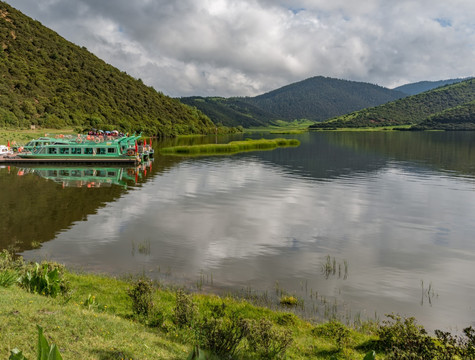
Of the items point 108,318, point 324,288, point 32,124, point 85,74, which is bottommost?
point 324,288

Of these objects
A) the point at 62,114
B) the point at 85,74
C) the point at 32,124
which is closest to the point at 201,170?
the point at 32,124

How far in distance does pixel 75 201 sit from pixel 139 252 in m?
20.8

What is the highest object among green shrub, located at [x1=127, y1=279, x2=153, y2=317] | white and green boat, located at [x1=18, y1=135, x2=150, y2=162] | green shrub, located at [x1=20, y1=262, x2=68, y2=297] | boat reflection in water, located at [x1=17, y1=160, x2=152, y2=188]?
white and green boat, located at [x1=18, y1=135, x2=150, y2=162]

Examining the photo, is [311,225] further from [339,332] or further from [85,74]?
[85,74]

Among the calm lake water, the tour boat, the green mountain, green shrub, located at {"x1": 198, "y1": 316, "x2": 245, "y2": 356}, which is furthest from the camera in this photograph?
the green mountain

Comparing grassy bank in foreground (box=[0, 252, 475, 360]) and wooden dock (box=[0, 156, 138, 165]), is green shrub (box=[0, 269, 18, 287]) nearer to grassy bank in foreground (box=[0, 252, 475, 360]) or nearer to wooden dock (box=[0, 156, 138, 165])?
grassy bank in foreground (box=[0, 252, 475, 360])

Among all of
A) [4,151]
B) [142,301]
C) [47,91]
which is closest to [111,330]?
[142,301]

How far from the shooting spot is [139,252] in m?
26.7

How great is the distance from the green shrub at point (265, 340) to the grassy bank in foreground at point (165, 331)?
0.11 ft

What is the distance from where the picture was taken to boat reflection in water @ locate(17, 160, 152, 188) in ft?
187

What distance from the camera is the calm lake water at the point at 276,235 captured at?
833 inches

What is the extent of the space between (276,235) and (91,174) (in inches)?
1854

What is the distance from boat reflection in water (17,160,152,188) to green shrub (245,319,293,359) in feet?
150

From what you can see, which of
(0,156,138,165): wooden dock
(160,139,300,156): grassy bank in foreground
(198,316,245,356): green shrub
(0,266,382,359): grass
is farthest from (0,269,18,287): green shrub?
(160,139,300,156): grassy bank in foreground
